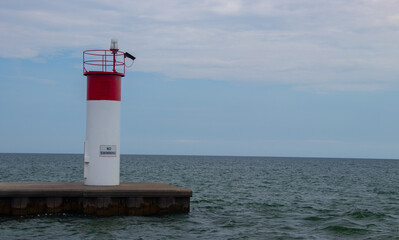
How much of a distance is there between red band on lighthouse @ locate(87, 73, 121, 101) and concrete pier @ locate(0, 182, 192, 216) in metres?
3.58

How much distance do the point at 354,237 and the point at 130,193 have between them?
7843 mm

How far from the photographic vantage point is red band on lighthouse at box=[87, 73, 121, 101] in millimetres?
19156

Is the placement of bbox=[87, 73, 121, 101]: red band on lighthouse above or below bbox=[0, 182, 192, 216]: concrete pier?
above

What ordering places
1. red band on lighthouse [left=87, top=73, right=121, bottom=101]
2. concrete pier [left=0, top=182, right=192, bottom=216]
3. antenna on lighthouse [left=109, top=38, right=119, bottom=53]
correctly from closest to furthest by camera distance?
concrete pier [left=0, top=182, right=192, bottom=216], red band on lighthouse [left=87, top=73, right=121, bottom=101], antenna on lighthouse [left=109, top=38, right=119, bottom=53]

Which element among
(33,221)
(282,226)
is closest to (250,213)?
(282,226)

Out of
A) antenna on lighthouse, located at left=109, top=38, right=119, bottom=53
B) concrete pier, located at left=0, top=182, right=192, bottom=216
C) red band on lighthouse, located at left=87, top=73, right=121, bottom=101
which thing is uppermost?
antenna on lighthouse, located at left=109, top=38, right=119, bottom=53

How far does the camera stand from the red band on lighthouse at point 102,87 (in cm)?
1916

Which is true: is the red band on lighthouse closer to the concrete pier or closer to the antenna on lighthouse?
the antenna on lighthouse

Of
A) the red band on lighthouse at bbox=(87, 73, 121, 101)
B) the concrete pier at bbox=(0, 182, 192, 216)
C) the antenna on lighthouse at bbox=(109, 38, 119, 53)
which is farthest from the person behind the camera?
the antenna on lighthouse at bbox=(109, 38, 119, 53)

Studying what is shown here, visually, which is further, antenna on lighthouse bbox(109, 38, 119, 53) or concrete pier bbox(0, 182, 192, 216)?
antenna on lighthouse bbox(109, 38, 119, 53)

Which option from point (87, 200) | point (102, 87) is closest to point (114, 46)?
point (102, 87)

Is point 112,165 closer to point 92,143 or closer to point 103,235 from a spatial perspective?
point 92,143

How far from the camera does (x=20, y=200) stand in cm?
1722

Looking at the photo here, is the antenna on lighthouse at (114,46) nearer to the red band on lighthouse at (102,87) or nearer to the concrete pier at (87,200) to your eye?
the red band on lighthouse at (102,87)
